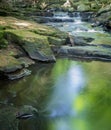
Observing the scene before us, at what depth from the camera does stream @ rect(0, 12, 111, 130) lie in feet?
23.5

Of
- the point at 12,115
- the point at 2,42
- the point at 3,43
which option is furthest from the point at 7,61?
the point at 12,115

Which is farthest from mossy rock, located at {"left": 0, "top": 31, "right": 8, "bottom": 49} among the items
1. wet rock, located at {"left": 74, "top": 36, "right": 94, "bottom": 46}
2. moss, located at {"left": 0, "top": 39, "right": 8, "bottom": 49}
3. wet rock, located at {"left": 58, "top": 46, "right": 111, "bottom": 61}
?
wet rock, located at {"left": 74, "top": 36, "right": 94, "bottom": 46}

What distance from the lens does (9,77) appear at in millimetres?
10555

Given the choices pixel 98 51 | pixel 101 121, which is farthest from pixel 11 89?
pixel 98 51

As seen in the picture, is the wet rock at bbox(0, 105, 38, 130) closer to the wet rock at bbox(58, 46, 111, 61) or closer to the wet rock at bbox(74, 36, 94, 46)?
the wet rock at bbox(58, 46, 111, 61)

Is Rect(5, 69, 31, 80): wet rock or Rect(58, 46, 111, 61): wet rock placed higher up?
Rect(5, 69, 31, 80): wet rock

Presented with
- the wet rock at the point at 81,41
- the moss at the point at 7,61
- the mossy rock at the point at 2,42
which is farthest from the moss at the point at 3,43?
the wet rock at the point at 81,41

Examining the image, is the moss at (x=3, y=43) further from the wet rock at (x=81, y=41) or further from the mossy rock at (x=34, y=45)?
the wet rock at (x=81, y=41)

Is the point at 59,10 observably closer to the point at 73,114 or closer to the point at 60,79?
the point at 60,79

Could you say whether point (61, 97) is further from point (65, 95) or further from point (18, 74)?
point (18, 74)

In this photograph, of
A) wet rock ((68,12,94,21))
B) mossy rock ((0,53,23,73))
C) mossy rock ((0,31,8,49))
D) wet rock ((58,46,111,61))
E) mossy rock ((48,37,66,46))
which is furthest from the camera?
wet rock ((68,12,94,21))

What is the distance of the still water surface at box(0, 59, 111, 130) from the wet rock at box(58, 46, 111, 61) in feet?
3.16

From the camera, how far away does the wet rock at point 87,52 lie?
13953mm

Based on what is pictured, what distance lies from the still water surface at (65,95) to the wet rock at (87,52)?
0.96 meters
